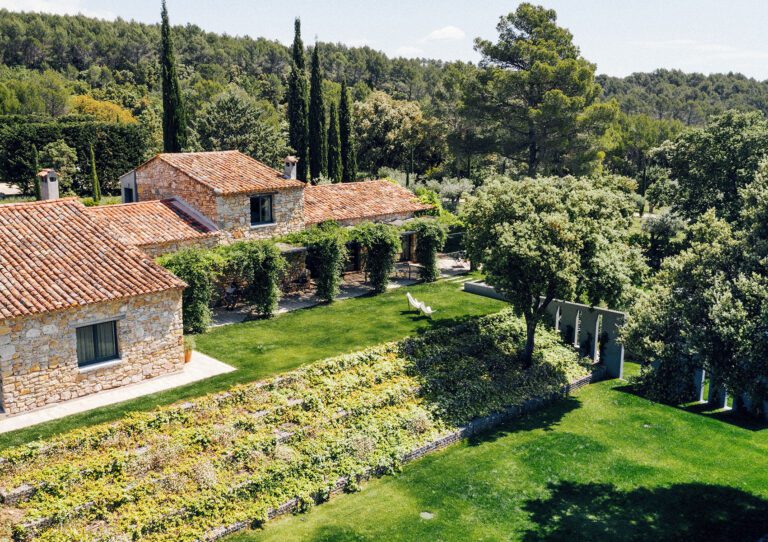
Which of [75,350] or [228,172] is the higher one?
[228,172]

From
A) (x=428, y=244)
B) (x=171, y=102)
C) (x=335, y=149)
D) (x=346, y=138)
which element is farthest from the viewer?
(x=346, y=138)

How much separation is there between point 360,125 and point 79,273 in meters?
47.8

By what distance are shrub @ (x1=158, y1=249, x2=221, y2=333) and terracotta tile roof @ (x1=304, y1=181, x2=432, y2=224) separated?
9070 millimetres

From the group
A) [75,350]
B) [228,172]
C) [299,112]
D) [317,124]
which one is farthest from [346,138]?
[75,350]

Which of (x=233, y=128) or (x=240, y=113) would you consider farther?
(x=240, y=113)

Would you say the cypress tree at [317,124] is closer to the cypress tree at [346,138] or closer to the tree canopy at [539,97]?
the cypress tree at [346,138]

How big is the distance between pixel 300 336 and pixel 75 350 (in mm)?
8626

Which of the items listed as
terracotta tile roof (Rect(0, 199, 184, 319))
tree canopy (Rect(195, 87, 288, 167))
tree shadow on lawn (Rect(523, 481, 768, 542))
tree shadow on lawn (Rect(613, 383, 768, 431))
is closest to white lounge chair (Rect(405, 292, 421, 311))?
tree shadow on lawn (Rect(613, 383, 768, 431))

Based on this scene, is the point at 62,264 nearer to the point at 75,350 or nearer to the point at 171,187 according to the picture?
the point at 75,350

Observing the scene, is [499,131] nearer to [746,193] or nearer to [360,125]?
[360,125]

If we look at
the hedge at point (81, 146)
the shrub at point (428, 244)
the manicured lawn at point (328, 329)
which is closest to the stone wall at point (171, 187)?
the manicured lawn at point (328, 329)

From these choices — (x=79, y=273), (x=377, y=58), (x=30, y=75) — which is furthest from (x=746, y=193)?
(x=377, y=58)

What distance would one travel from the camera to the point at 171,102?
1907 inches

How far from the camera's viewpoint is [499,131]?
55.2 meters
